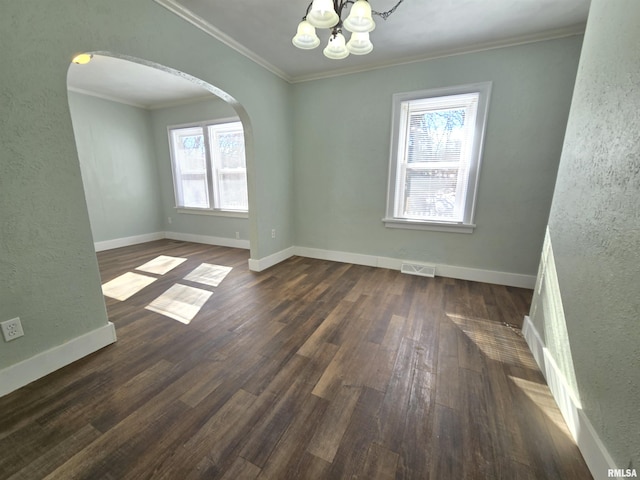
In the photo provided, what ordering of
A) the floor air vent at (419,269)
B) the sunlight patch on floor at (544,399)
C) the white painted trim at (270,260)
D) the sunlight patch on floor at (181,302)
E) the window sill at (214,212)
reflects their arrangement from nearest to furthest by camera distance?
the sunlight patch on floor at (544,399), the sunlight patch on floor at (181,302), the floor air vent at (419,269), the white painted trim at (270,260), the window sill at (214,212)

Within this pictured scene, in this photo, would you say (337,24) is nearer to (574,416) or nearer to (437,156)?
(437,156)

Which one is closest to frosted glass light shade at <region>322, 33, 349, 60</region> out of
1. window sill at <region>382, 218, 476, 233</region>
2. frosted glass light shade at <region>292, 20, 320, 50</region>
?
frosted glass light shade at <region>292, 20, 320, 50</region>

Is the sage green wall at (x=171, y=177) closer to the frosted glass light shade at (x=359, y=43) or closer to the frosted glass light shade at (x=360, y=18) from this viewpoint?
the frosted glass light shade at (x=359, y=43)

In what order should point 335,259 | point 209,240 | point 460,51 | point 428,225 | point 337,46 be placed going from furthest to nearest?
1. point 209,240
2. point 335,259
3. point 428,225
4. point 460,51
5. point 337,46

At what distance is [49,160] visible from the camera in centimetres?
155

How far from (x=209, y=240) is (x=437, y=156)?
420 centimetres

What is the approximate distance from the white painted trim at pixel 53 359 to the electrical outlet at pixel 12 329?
6.9 inches

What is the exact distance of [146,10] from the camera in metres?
1.92

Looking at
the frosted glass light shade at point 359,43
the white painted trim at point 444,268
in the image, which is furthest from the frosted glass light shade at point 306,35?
the white painted trim at point 444,268

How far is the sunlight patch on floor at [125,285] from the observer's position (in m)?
2.83

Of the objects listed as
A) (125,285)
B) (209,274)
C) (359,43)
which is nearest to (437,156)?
(359,43)

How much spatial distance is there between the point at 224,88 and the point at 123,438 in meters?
2.92

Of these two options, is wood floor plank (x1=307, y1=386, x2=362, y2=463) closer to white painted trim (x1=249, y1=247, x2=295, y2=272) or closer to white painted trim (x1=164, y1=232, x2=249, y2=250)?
white painted trim (x1=249, y1=247, x2=295, y2=272)

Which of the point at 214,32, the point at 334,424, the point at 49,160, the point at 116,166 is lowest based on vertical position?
the point at 334,424
